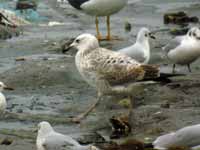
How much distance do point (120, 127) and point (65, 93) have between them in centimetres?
205

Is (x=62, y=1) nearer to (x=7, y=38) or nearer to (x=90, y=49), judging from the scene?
(x=7, y=38)

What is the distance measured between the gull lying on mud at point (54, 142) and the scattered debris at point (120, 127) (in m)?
1.22

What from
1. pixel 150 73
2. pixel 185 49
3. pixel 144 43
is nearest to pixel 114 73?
pixel 150 73

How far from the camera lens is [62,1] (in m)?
18.5

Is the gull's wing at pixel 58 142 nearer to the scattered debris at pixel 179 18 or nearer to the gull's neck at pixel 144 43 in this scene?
the gull's neck at pixel 144 43

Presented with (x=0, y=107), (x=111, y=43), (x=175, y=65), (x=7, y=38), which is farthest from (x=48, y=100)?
(x=7, y=38)

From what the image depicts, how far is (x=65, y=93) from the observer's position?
10656mm

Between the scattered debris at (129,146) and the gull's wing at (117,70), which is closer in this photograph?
the scattered debris at (129,146)

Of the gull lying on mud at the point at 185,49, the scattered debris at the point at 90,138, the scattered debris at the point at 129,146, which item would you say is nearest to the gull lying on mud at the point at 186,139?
the scattered debris at the point at 129,146

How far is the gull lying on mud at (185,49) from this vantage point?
38.0ft

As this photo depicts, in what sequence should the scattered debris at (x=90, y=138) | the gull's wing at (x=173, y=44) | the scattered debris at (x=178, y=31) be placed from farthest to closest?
the scattered debris at (x=178, y=31) → the gull's wing at (x=173, y=44) → the scattered debris at (x=90, y=138)

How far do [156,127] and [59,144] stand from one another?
5.45ft

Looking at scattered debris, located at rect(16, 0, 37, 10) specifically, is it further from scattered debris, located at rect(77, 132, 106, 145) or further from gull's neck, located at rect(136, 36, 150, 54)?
scattered debris, located at rect(77, 132, 106, 145)

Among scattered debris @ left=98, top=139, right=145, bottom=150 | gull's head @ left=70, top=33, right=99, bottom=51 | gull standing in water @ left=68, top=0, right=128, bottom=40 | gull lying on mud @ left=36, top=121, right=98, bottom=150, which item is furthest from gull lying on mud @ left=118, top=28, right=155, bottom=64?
gull lying on mud @ left=36, top=121, right=98, bottom=150
